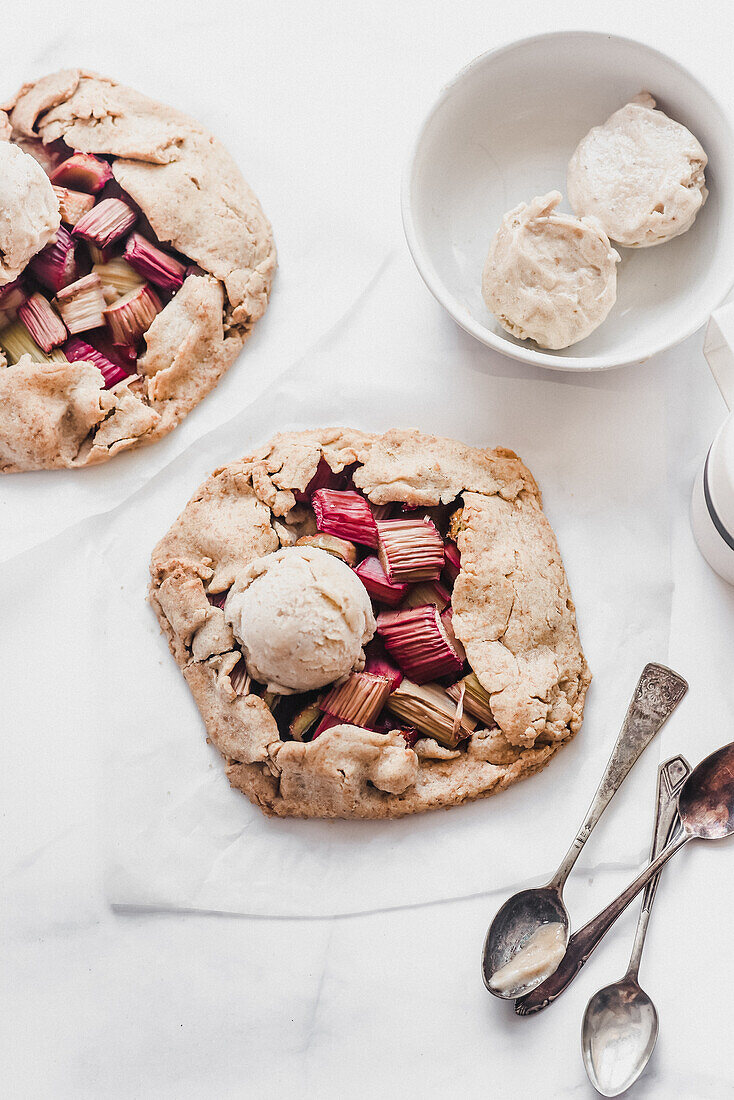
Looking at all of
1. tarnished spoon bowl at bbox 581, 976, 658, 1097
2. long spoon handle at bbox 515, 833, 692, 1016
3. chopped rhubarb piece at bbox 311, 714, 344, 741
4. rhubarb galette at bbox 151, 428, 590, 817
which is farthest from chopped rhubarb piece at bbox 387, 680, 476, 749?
tarnished spoon bowl at bbox 581, 976, 658, 1097

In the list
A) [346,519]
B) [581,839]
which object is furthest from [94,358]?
[581,839]

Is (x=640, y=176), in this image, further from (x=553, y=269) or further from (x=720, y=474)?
(x=720, y=474)

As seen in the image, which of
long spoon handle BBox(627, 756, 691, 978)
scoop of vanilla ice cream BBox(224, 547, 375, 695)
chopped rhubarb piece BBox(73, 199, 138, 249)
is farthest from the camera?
chopped rhubarb piece BBox(73, 199, 138, 249)

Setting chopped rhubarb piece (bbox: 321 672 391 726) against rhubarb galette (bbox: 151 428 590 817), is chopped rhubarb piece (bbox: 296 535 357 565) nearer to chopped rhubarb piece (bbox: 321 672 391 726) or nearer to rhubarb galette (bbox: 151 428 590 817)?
rhubarb galette (bbox: 151 428 590 817)

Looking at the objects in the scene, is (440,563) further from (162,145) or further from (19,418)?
(162,145)

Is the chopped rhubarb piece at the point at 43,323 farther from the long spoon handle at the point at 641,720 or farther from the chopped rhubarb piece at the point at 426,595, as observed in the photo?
the long spoon handle at the point at 641,720

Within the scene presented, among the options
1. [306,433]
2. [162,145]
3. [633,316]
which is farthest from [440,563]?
[162,145]
